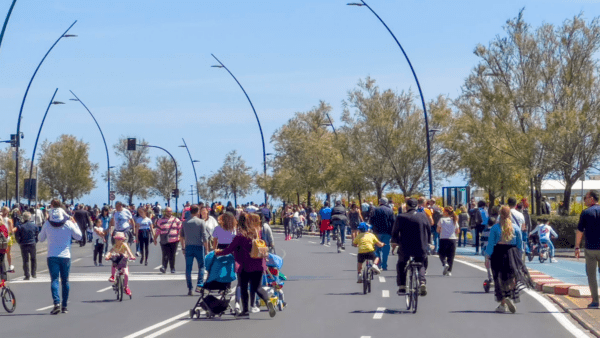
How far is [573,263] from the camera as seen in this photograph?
26.8 m

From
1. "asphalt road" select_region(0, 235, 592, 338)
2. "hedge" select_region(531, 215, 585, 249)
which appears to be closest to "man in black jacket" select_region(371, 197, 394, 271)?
"asphalt road" select_region(0, 235, 592, 338)

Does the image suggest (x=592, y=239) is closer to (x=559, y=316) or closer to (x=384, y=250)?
(x=559, y=316)

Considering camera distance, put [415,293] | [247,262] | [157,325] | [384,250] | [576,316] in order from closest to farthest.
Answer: [157,325]
[576,316]
[247,262]
[415,293]
[384,250]

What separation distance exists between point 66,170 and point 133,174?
10920 mm

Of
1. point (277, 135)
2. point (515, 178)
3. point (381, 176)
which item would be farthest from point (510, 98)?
point (277, 135)

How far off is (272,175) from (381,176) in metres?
26.3

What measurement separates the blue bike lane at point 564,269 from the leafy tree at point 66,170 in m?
84.4

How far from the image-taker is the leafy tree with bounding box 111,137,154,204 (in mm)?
118188

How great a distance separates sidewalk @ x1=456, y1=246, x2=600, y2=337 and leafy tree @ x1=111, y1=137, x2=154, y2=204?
92504mm

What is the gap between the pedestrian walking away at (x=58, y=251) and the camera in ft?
48.6

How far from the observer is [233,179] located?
11775 centimetres

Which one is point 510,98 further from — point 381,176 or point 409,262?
point 409,262

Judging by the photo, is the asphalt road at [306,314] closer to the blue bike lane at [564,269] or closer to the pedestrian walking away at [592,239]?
the pedestrian walking away at [592,239]

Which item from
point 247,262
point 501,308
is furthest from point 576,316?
point 247,262
